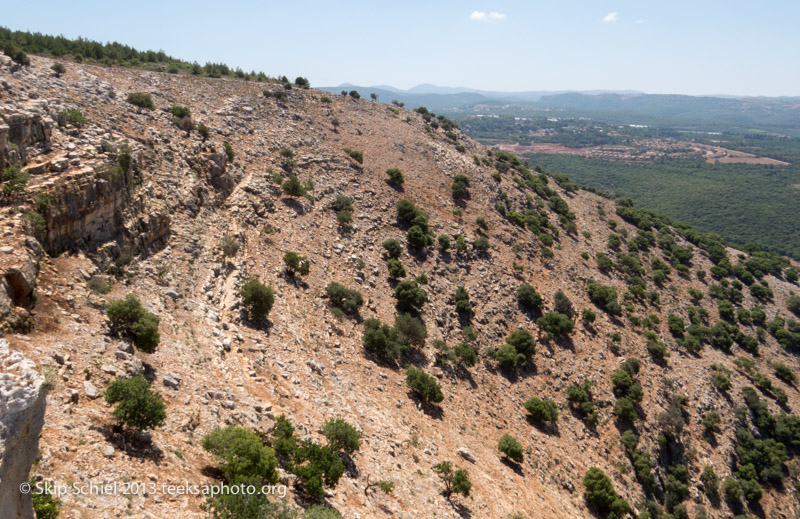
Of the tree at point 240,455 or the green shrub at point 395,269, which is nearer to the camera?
the tree at point 240,455

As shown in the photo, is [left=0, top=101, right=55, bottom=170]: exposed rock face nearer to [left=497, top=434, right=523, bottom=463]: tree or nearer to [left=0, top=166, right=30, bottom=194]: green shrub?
[left=0, top=166, right=30, bottom=194]: green shrub

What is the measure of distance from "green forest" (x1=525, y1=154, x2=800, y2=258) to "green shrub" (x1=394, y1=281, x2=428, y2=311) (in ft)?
382

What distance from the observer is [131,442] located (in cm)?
1064

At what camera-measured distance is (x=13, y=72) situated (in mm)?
23891

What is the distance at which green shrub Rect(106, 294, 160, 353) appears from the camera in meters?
14.1

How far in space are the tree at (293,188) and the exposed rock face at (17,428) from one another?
28.2 m

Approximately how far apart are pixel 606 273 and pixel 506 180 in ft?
65.2

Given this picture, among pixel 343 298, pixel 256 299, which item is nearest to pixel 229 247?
pixel 256 299

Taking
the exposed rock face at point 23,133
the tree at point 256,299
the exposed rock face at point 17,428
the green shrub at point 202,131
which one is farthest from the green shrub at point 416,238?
the exposed rock face at point 17,428

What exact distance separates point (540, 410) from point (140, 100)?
1475 inches

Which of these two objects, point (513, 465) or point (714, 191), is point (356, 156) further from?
point (714, 191)

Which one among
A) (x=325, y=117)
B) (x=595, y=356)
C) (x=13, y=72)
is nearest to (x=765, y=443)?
(x=595, y=356)

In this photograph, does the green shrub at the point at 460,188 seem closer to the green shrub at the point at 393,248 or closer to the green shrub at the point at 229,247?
the green shrub at the point at 393,248

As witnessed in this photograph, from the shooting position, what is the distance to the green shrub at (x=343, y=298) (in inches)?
1073
